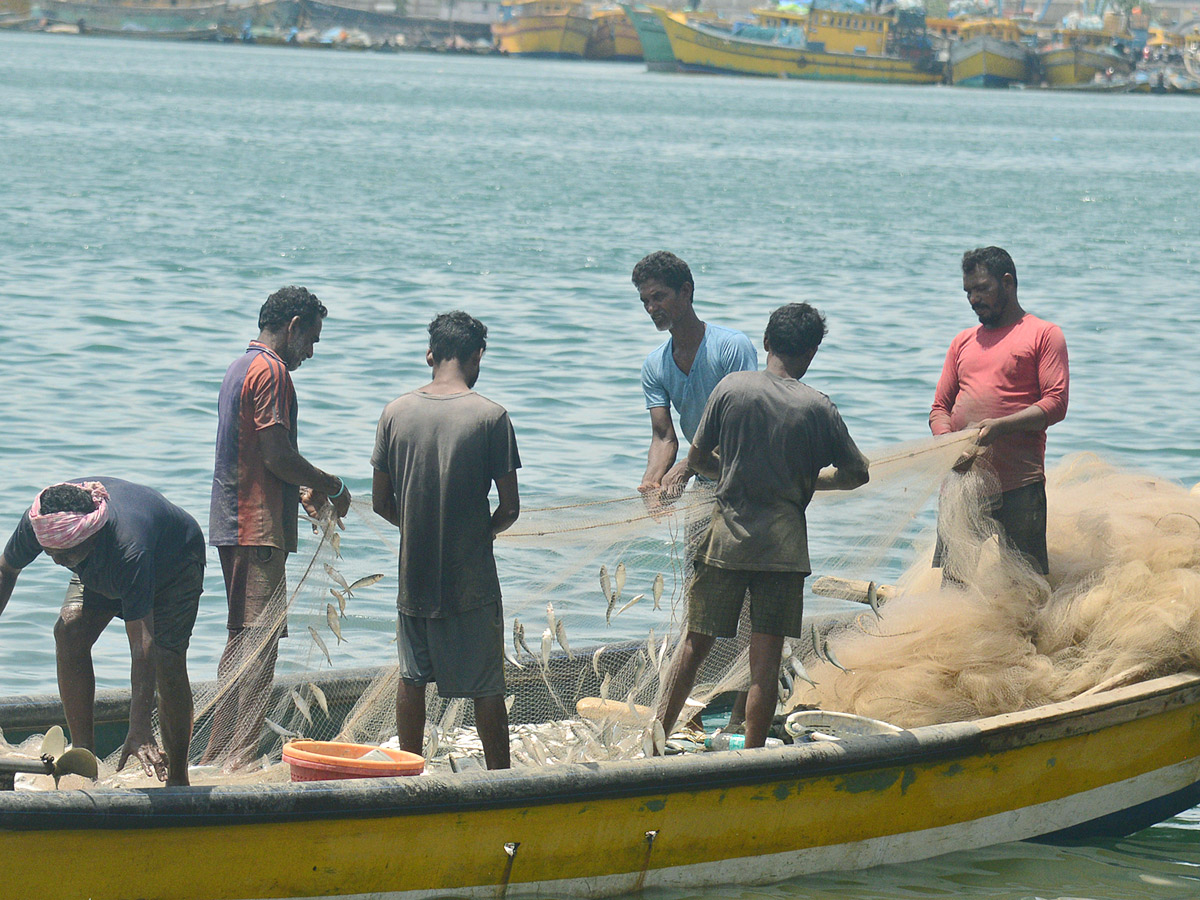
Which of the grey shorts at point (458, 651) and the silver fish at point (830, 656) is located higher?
the grey shorts at point (458, 651)

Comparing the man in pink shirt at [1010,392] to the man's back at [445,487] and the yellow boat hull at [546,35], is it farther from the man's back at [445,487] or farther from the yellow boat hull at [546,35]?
the yellow boat hull at [546,35]

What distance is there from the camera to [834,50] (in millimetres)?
98688

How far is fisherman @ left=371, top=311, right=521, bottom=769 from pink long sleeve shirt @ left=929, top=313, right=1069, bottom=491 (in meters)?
2.07

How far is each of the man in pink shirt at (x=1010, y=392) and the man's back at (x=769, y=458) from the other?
3.37 ft

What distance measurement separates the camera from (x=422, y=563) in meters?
4.91

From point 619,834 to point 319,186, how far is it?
27980 millimetres

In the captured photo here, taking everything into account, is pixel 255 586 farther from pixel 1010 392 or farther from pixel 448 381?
pixel 1010 392

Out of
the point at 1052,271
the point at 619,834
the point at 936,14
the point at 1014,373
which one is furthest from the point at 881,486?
the point at 936,14

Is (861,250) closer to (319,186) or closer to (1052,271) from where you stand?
(1052,271)

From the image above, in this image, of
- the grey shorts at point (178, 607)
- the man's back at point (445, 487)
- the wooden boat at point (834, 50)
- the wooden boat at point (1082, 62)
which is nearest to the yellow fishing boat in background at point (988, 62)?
the wooden boat at point (1082, 62)

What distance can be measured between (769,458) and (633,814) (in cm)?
127

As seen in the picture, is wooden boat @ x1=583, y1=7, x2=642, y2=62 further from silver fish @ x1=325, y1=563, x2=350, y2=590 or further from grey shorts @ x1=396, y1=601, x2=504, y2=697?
grey shorts @ x1=396, y1=601, x2=504, y2=697

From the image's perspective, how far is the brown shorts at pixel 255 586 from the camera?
555 centimetres

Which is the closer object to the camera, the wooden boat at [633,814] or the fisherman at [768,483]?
the wooden boat at [633,814]
